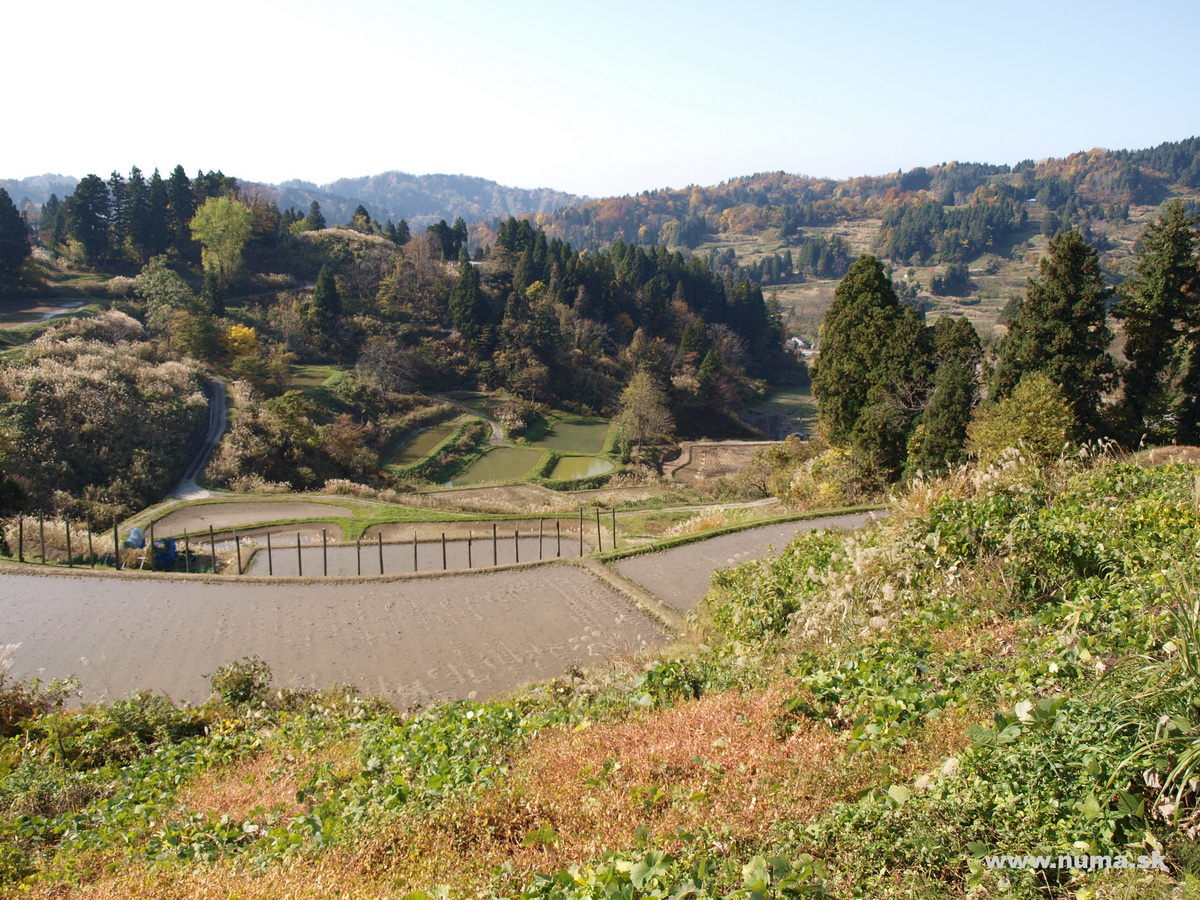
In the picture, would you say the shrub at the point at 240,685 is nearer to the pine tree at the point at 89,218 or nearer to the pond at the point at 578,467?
the pond at the point at 578,467

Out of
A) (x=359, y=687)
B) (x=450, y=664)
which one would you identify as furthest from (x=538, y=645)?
(x=359, y=687)

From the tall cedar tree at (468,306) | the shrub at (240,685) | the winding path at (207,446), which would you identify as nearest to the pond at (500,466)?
the winding path at (207,446)

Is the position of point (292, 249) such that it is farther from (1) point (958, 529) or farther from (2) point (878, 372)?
(1) point (958, 529)

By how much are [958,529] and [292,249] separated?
73525mm

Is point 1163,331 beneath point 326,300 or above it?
beneath

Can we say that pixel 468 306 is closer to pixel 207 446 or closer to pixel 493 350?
pixel 493 350

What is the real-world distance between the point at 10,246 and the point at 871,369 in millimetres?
57871

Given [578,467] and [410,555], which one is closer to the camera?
[410,555]

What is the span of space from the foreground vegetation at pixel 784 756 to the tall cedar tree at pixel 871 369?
14467 millimetres

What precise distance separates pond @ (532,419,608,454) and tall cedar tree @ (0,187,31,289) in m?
38.6

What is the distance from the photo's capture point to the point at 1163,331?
71.7ft

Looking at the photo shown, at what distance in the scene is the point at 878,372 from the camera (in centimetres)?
2455

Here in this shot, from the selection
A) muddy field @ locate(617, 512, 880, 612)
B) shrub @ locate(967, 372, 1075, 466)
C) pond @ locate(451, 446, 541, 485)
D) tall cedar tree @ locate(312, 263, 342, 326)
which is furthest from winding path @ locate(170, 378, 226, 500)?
shrub @ locate(967, 372, 1075, 466)

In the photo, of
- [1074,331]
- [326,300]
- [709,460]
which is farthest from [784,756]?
[326,300]
